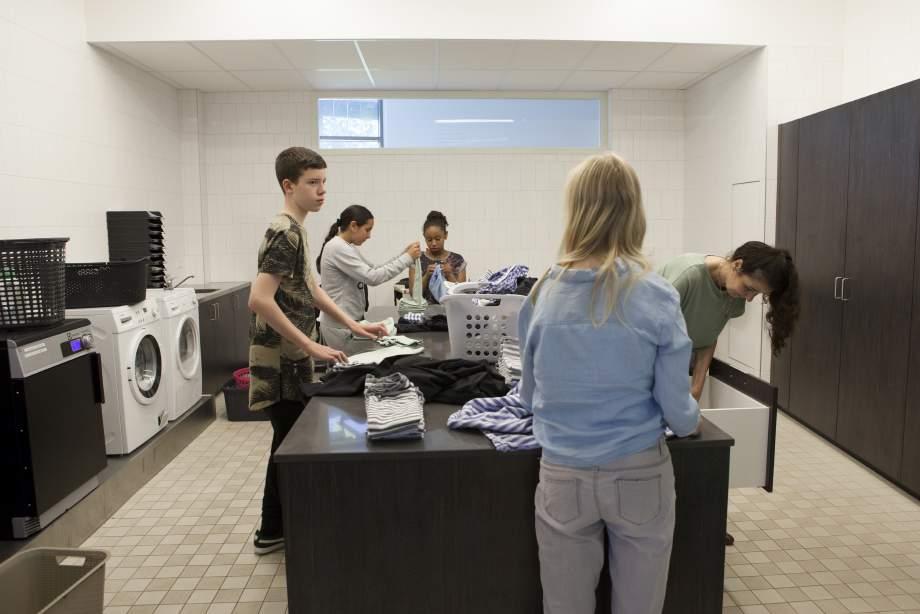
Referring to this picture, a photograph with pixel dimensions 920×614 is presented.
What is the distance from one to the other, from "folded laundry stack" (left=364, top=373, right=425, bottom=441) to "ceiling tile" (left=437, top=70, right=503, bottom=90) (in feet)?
13.3

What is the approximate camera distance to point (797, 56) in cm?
481

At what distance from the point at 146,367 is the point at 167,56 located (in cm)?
241

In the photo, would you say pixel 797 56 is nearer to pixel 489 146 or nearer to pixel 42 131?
pixel 489 146

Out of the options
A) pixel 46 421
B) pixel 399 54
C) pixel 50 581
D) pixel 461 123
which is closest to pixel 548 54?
pixel 399 54

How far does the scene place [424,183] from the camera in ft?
20.8

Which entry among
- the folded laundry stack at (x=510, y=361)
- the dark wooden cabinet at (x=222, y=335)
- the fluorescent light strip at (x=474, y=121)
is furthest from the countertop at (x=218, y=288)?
the folded laundry stack at (x=510, y=361)

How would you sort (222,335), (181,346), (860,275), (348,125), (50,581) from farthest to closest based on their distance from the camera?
(348,125) → (222,335) → (181,346) → (860,275) → (50,581)

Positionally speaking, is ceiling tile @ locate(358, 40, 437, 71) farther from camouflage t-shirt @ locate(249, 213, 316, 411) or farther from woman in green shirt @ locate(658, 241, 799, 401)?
→ woman in green shirt @ locate(658, 241, 799, 401)

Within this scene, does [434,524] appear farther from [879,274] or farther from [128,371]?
[879,274]

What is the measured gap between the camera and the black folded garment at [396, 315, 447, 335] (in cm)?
340

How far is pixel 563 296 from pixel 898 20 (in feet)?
13.5

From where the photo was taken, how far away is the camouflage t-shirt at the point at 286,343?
2488 millimetres

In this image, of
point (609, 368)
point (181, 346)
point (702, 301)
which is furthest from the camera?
point (181, 346)

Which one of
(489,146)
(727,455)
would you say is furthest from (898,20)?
(727,455)
